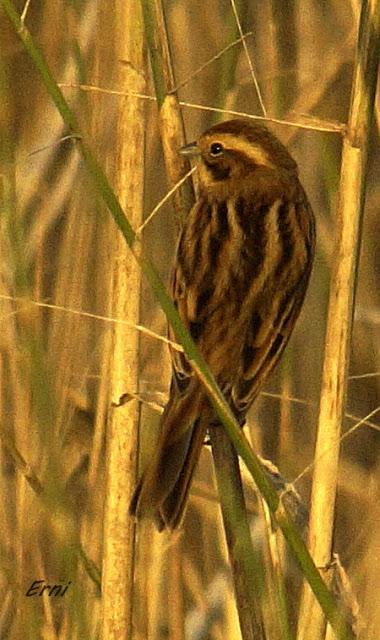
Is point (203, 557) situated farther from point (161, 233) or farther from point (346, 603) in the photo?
point (346, 603)

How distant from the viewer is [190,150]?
1632 millimetres

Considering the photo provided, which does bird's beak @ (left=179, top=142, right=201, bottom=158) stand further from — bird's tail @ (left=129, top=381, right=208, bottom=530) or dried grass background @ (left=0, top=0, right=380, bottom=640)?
bird's tail @ (left=129, top=381, right=208, bottom=530)

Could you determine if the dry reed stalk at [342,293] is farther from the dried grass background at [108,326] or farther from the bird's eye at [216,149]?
the bird's eye at [216,149]

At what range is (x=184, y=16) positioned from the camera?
7.97 ft

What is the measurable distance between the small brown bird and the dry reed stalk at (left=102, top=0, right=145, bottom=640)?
32 mm

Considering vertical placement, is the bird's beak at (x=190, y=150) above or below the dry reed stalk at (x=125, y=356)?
above

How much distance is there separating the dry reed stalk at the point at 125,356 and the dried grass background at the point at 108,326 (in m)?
0.02

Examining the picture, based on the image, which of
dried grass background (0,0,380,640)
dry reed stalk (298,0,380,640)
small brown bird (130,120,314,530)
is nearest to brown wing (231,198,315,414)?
small brown bird (130,120,314,530)

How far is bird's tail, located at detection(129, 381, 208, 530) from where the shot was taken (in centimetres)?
148

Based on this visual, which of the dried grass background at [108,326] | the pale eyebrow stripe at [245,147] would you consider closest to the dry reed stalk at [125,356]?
the dried grass background at [108,326]

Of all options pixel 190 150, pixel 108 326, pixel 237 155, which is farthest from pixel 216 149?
pixel 108 326

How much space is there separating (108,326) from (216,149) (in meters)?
0.29

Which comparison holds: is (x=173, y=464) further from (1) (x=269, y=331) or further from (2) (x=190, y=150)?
(2) (x=190, y=150)

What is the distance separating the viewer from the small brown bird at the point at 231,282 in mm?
1509
